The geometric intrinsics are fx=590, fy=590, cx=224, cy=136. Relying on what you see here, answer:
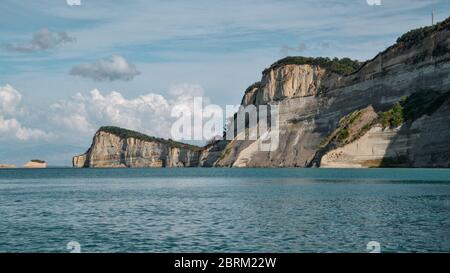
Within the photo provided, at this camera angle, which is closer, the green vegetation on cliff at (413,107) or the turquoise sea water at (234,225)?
the turquoise sea water at (234,225)

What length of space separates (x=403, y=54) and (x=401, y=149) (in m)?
26.0

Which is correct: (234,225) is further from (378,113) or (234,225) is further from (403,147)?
(378,113)

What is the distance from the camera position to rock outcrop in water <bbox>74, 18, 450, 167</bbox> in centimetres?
12362

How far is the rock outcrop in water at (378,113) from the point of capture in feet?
406

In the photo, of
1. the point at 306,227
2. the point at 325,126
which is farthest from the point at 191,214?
the point at 325,126

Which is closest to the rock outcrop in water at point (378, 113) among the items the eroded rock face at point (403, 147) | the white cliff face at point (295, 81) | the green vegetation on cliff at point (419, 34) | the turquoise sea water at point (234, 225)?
the green vegetation on cliff at point (419, 34)

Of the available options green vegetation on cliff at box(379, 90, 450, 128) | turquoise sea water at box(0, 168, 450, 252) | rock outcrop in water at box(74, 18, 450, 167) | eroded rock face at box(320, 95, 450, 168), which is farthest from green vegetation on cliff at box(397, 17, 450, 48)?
turquoise sea water at box(0, 168, 450, 252)

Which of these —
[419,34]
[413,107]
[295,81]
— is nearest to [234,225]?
[413,107]

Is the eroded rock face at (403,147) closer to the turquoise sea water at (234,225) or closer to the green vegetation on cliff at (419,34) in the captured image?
the green vegetation on cliff at (419,34)

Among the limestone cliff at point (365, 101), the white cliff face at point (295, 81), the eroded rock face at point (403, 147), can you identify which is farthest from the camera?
the white cliff face at point (295, 81)

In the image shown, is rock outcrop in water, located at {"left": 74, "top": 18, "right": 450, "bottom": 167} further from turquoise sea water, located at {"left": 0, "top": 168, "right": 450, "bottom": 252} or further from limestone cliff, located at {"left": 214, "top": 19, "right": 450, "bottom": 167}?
turquoise sea water, located at {"left": 0, "top": 168, "right": 450, "bottom": 252}

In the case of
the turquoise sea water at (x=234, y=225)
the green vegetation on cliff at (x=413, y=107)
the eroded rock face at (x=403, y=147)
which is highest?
the green vegetation on cliff at (x=413, y=107)

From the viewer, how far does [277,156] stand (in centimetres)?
18050

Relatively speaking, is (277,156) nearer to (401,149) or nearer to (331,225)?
(401,149)
